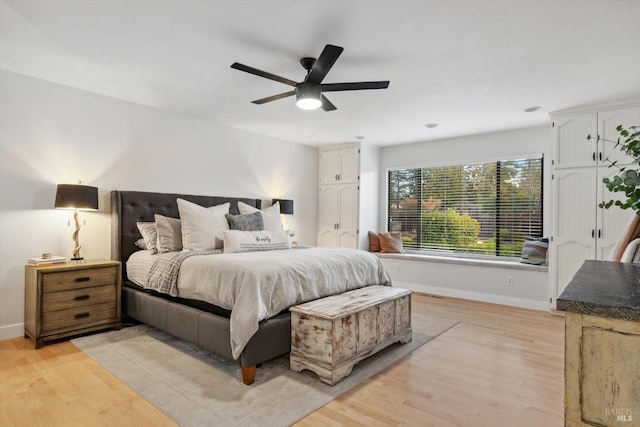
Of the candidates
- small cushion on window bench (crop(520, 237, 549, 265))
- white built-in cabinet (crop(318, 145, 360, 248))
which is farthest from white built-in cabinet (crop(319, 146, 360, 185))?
small cushion on window bench (crop(520, 237, 549, 265))

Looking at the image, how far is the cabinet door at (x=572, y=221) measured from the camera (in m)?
3.97

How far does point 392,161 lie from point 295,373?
4528 millimetres

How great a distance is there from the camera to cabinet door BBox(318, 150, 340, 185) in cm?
620

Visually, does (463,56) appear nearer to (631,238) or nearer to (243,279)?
(631,238)

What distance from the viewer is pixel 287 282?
2.64 m

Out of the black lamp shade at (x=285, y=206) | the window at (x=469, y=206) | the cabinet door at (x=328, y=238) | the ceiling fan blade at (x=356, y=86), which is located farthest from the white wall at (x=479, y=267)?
the ceiling fan blade at (x=356, y=86)

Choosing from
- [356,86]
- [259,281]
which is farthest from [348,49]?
[259,281]

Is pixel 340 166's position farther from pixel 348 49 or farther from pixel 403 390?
pixel 403 390

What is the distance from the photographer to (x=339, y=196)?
616 centimetres

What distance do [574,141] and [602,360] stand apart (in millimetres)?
4090

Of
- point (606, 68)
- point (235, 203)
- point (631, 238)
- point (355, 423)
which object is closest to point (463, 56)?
point (606, 68)

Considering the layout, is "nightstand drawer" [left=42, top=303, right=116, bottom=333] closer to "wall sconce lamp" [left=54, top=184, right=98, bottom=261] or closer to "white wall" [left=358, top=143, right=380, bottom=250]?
"wall sconce lamp" [left=54, top=184, right=98, bottom=261]

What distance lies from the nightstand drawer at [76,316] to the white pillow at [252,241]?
49.8 inches

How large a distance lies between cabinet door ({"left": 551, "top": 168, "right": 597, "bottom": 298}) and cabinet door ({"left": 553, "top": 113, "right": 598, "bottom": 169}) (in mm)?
105
